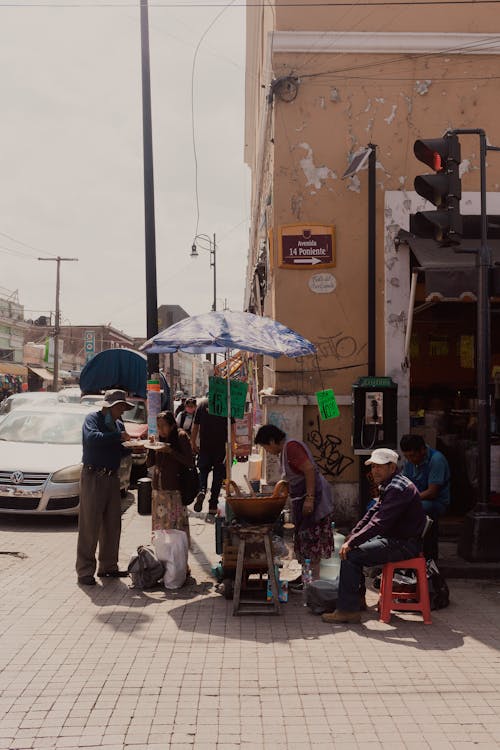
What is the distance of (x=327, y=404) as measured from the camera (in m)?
9.13

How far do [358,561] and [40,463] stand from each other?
219 inches

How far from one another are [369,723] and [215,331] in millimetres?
3676

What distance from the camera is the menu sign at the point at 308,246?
31.0 feet

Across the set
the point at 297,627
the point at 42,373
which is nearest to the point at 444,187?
the point at 297,627

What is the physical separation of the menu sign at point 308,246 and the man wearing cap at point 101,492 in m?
3.25

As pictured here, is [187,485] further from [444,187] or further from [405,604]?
[444,187]

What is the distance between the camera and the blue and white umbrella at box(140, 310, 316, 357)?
6.60m

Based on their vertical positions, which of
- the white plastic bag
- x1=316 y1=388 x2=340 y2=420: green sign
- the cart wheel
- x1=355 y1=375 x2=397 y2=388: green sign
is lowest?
the cart wheel

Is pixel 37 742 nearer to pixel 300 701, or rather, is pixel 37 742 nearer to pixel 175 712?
pixel 175 712

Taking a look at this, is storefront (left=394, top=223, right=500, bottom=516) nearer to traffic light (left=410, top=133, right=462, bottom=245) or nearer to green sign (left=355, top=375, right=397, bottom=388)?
green sign (left=355, top=375, right=397, bottom=388)

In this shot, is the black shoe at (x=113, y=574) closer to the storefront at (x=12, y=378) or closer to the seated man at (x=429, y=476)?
the seated man at (x=429, y=476)

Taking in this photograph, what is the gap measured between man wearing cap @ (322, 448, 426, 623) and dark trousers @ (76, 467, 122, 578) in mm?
2385

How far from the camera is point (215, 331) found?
22.1ft

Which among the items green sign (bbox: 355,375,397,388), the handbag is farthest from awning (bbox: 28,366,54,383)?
the handbag
